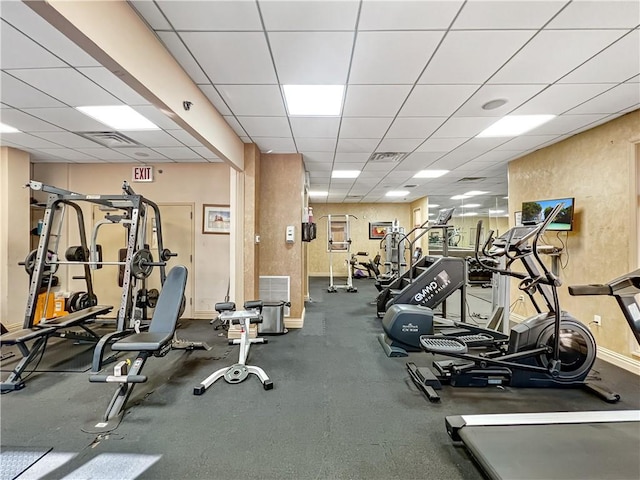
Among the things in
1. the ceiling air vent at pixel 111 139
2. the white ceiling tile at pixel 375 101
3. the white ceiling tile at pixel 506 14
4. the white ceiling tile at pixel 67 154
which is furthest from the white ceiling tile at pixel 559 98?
the white ceiling tile at pixel 67 154

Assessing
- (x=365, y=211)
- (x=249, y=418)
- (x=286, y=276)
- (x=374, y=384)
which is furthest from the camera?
(x=365, y=211)

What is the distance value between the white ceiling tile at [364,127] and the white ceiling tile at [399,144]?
30cm

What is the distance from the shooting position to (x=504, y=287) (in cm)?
364

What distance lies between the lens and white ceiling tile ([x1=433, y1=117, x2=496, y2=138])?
3229mm

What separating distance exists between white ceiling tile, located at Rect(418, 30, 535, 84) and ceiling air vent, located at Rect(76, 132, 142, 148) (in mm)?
3806

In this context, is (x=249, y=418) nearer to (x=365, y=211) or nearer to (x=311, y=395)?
(x=311, y=395)

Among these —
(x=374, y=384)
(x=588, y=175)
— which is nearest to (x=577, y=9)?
(x=588, y=175)

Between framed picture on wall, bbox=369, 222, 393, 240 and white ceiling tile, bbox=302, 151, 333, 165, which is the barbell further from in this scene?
framed picture on wall, bbox=369, 222, 393, 240

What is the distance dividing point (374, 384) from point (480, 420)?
0.98 metres

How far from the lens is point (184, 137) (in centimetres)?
370

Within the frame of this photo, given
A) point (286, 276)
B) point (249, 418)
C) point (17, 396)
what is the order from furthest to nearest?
point (286, 276) → point (17, 396) → point (249, 418)

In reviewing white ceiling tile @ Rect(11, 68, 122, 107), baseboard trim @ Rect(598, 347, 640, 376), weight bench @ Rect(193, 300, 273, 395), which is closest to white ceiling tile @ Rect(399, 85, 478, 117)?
weight bench @ Rect(193, 300, 273, 395)

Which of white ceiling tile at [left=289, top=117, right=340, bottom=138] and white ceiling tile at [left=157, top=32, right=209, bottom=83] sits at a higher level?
white ceiling tile at [left=289, top=117, right=340, bottom=138]

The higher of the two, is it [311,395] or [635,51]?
[635,51]
